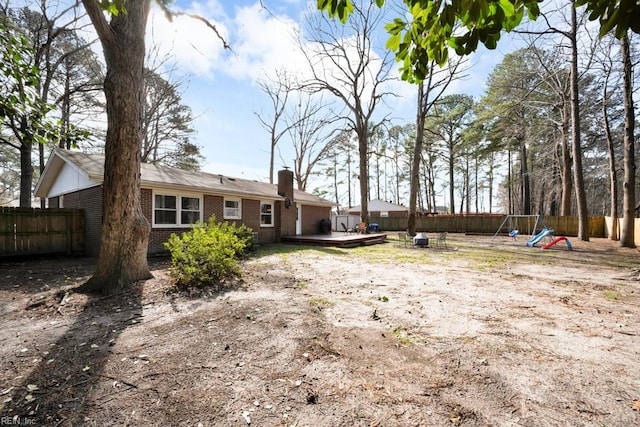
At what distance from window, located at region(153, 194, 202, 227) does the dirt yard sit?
14.7ft

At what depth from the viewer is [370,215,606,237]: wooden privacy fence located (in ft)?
57.6

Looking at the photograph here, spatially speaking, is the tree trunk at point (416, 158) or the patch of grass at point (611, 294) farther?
the tree trunk at point (416, 158)

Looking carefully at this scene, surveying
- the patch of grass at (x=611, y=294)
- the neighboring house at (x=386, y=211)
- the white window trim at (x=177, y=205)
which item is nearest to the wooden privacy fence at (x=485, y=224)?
the neighboring house at (x=386, y=211)

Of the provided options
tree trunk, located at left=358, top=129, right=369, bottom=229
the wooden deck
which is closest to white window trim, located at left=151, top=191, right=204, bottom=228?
the wooden deck

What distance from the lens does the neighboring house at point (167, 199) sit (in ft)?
30.8

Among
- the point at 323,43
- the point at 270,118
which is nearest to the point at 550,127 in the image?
the point at 323,43

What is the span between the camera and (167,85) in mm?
16641

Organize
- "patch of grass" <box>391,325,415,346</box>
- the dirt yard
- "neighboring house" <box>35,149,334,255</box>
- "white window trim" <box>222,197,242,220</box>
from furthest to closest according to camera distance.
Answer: "white window trim" <box>222,197,242,220</box> → "neighboring house" <box>35,149,334,255</box> → "patch of grass" <box>391,325,415,346</box> → the dirt yard

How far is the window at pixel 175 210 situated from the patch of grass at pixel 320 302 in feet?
22.4

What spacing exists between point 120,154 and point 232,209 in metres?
7.59

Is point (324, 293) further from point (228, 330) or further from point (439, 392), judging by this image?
point (439, 392)

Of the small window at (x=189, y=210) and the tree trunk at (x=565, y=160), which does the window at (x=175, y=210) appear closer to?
the small window at (x=189, y=210)

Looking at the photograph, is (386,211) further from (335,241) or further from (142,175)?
(142,175)

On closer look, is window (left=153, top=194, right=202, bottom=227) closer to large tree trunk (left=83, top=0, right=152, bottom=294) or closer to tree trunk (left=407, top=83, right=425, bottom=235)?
large tree trunk (left=83, top=0, right=152, bottom=294)
